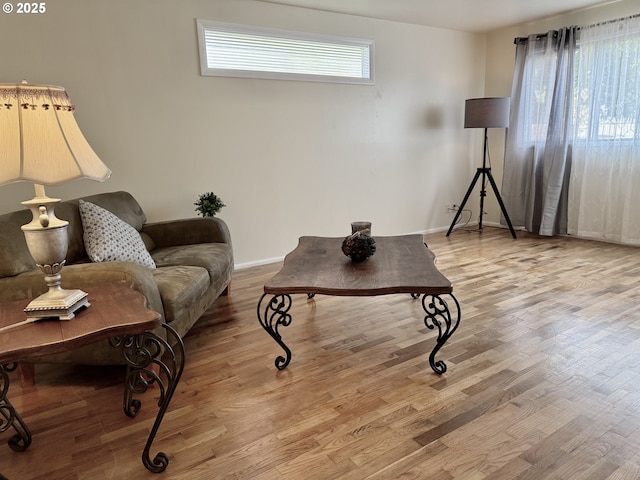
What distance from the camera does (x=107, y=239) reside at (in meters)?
2.42

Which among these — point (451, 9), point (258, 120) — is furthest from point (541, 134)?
point (258, 120)

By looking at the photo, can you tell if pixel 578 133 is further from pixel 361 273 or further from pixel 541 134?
pixel 361 273

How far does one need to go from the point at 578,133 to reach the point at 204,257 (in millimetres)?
4195

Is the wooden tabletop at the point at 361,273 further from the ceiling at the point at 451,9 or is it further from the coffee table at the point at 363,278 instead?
the ceiling at the point at 451,9

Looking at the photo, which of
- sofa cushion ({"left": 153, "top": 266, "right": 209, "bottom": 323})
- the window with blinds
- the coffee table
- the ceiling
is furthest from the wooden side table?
the ceiling

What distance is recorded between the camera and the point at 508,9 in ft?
14.3

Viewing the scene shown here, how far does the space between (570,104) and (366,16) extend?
239cm

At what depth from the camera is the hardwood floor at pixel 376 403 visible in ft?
5.02

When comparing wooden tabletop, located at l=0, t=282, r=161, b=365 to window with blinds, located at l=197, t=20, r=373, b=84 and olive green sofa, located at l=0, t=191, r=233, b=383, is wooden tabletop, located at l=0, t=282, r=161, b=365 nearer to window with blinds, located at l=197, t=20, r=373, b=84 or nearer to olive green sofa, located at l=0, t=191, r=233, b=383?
olive green sofa, located at l=0, t=191, r=233, b=383

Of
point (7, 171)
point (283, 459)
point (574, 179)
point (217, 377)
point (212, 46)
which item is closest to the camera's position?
point (7, 171)

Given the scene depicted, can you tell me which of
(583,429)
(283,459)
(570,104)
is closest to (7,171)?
(283,459)

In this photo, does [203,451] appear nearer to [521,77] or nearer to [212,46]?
[212,46]

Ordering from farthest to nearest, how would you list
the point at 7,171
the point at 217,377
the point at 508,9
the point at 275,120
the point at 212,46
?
1. the point at 508,9
2. the point at 275,120
3. the point at 212,46
4. the point at 217,377
5. the point at 7,171

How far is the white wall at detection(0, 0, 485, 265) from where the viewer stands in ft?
10.4
